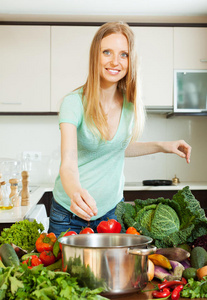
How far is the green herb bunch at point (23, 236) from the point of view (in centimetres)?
122

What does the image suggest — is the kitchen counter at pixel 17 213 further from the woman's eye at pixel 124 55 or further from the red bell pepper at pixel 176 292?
the red bell pepper at pixel 176 292

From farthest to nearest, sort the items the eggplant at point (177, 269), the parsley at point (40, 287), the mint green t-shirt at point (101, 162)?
1. the mint green t-shirt at point (101, 162)
2. the eggplant at point (177, 269)
3. the parsley at point (40, 287)

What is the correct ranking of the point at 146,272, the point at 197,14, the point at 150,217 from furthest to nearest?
the point at 197,14
the point at 150,217
the point at 146,272

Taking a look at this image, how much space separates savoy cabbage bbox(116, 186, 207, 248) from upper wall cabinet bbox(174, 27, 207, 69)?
254 centimetres

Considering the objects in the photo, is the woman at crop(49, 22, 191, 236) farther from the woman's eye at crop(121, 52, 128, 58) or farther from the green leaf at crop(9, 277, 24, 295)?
the green leaf at crop(9, 277, 24, 295)

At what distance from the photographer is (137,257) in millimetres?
855

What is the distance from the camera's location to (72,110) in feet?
4.99

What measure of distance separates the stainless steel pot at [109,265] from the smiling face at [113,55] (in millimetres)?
802

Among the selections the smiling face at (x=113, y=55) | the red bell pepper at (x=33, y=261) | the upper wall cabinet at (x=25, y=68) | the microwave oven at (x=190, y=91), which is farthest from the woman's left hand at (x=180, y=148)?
the upper wall cabinet at (x=25, y=68)

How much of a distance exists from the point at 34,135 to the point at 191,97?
1505 millimetres

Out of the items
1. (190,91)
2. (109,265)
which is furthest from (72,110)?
(190,91)

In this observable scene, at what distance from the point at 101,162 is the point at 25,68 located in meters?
2.08


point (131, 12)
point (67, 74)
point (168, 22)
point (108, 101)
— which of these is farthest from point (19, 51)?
point (108, 101)

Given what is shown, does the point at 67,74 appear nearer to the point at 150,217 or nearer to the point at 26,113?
the point at 26,113
